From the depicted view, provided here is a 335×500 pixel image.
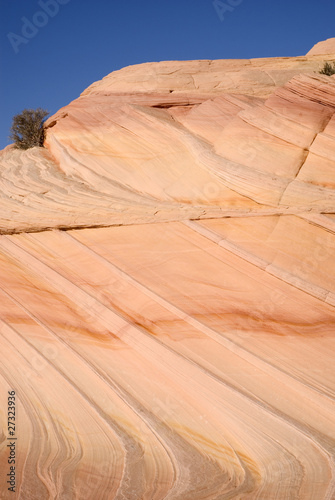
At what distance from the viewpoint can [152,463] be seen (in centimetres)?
529

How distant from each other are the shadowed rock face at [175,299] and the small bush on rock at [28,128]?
201 centimetres

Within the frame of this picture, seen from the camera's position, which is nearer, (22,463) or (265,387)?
(22,463)

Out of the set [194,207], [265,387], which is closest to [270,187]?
[194,207]

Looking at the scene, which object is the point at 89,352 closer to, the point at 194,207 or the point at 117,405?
the point at 117,405

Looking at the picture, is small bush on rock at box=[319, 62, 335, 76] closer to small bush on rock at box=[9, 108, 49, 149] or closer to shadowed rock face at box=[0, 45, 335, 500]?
shadowed rock face at box=[0, 45, 335, 500]

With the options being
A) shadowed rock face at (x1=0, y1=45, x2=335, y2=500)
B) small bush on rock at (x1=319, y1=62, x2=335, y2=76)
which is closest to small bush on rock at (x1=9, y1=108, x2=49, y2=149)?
shadowed rock face at (x1=0, y1=45, x2=335, y2=500)

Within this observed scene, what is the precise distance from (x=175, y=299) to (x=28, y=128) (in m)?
9.64

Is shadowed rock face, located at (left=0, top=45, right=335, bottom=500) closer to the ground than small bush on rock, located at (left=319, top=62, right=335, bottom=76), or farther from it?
closer to the ground

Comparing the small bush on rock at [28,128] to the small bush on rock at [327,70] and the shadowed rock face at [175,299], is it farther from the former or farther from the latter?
the small bush on rock at [327,70]

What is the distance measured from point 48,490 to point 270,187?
253 inches

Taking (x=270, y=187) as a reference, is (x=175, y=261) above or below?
below

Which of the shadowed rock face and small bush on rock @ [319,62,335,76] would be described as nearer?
the shadowed rock face

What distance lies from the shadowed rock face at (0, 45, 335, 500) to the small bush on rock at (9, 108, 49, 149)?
79.0 inches

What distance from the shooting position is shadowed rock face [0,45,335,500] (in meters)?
5.37
